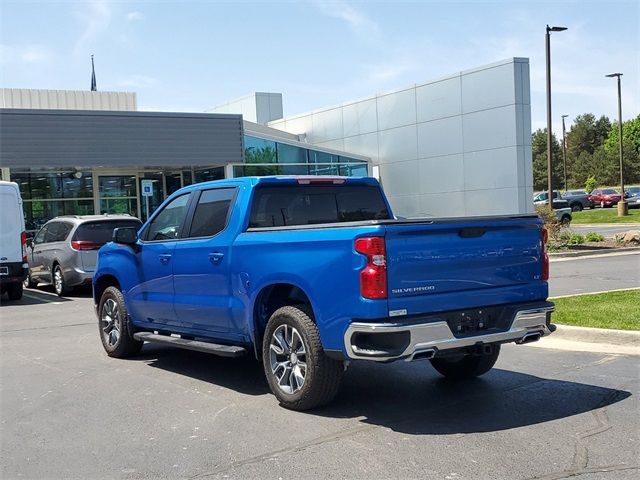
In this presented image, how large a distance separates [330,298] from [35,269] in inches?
548

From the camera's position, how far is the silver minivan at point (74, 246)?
616 inches

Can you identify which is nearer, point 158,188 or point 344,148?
point 158,188

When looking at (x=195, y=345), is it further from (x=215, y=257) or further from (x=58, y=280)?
(x=58, y=280)

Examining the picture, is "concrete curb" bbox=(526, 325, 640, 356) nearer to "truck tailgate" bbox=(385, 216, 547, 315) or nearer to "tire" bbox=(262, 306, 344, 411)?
"truck tailgate" bbox=(385, 216, 547, 315)

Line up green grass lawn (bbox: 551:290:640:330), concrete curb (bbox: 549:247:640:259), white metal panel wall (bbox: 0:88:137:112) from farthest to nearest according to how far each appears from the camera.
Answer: white metal panel wall (bbox: 0:88:137:112) → concrete curb (bbox: 549:247:640:259) → green grass lawn (bbox: 551:290:640:330)

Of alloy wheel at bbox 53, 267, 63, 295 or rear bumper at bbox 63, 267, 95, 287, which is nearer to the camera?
rear bumper at bbox 63, 267, 95, 287

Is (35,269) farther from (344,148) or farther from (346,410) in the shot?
(344,148)

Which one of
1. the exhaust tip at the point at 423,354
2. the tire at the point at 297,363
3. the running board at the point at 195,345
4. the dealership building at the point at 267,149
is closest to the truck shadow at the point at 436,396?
the tire at the point at 297,363

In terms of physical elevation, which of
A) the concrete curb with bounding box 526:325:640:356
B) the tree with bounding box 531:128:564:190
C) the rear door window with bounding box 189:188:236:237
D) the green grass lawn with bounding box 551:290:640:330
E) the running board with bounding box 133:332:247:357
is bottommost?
the concrete curb with bounding box 526:325:640:356

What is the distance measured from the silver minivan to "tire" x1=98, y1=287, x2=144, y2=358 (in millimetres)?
6823

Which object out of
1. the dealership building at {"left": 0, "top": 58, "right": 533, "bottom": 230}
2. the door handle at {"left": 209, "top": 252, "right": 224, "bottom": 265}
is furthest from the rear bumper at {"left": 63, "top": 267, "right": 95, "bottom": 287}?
the dealership building at {"left": 0, "top": 58, "right": 533, "bottom": 230}

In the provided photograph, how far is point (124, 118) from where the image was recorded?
1016 inches

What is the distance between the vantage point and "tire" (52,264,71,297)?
16.1 metres

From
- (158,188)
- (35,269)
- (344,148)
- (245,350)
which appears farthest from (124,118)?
(245,350)
